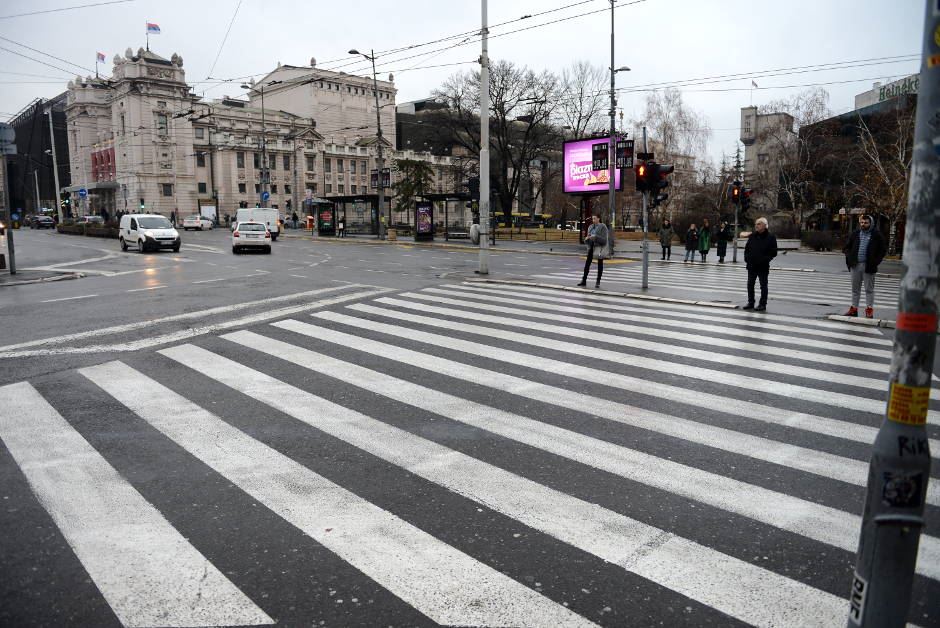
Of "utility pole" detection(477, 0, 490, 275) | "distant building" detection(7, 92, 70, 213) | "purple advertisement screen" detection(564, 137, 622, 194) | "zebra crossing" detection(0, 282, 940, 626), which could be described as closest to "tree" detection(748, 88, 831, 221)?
"purple advertisement screen" detection(564, 137, 622, 194)

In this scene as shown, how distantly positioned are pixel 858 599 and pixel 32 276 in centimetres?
2237

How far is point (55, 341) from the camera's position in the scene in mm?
9664

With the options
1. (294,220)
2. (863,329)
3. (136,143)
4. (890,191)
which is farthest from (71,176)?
(863,329)

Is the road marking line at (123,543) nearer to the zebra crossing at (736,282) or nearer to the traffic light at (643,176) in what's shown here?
the zebra crossing at (736,282)

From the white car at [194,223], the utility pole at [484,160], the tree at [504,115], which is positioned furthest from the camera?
the white car at [194,223]

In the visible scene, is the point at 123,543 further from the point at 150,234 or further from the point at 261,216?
the point at 261,216

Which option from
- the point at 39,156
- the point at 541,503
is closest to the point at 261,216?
the point at 541,503

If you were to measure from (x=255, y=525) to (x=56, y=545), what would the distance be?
1.07 metres

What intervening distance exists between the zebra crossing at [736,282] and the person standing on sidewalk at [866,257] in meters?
2.17

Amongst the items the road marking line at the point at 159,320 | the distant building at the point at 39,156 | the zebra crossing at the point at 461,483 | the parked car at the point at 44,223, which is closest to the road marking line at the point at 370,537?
the zebra crossing at the point at 461,483

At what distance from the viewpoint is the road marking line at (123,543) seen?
313cm

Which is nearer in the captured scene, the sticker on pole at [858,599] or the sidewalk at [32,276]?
the sticker on pole at [858,599]

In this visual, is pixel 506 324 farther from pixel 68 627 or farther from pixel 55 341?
pixel 68 627

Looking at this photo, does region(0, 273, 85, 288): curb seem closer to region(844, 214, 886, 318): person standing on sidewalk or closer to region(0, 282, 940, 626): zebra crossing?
region(0, 282, 940, 626): zebra crossing
